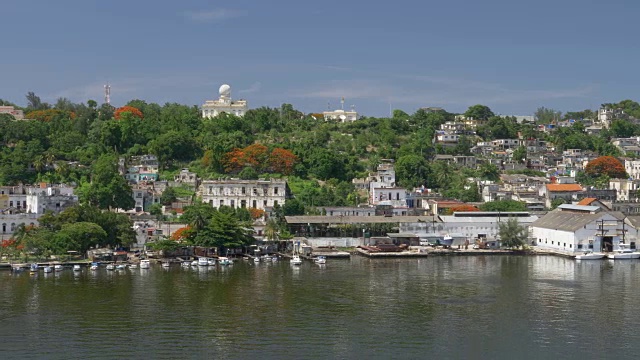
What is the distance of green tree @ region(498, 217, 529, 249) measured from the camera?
41.5 meters

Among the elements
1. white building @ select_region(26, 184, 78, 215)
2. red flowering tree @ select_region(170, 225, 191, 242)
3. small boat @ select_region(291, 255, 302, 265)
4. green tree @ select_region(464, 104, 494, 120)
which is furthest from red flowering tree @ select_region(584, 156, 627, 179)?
white building @ select_region(26, 184, 78, 215)

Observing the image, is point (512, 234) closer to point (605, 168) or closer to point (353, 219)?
point (353, 219)

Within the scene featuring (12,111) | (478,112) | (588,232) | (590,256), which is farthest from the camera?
(478,112)

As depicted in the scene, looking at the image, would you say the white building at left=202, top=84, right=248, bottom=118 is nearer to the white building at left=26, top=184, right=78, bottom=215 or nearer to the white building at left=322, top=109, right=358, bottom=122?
the white building at left=322, top=109, right=358, bottom=122

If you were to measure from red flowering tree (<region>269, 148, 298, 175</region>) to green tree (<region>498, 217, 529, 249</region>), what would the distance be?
51.9 feet

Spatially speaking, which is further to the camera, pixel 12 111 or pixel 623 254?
pixel 12 111

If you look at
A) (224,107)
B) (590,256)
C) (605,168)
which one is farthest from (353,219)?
(224,107)

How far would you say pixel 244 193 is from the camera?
49219 millimetres

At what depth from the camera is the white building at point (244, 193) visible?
161ft

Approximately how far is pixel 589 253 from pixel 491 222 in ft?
18.9

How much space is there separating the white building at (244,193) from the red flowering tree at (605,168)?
920 inches

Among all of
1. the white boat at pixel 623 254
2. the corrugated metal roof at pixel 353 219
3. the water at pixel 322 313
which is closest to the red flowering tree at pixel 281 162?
the corrugated metal roof at pixel 353 219

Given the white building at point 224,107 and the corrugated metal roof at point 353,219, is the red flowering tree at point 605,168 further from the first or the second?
the white building at point 224,107

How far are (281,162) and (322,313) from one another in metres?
28.5
